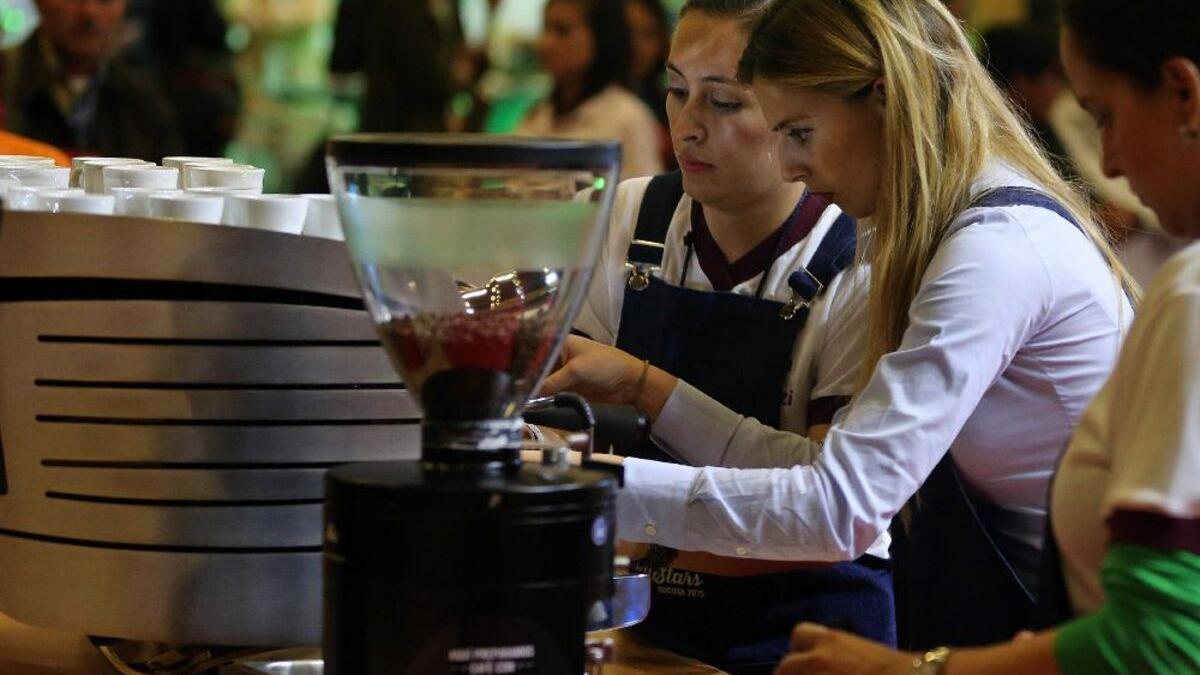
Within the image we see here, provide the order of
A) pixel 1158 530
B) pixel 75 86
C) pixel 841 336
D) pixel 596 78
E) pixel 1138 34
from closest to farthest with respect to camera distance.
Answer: pixel 1158 530, pixel 1138 34, pixel 841 336, pixel 75 86, pixel 596 78

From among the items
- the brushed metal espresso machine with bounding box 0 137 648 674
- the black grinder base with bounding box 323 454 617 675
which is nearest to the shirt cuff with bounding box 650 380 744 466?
the brushed metal espresso machine with bounding box 0 137 648 674

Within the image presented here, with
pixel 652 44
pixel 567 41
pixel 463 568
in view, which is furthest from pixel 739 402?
pixel 652 44

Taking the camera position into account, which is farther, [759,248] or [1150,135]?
[759,248]

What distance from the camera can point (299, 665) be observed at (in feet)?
5.32

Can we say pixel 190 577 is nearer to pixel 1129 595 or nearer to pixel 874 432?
pixel 874 432

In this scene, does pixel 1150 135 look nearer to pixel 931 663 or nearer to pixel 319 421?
pixel 931 663

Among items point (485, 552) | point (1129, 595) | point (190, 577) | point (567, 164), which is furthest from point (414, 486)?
point (1129, 595)

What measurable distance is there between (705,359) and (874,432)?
509mm

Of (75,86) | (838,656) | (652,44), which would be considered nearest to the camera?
(838,656)

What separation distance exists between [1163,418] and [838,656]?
13.2 inches

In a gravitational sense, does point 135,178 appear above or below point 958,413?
above

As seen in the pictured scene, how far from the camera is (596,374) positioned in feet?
6.75

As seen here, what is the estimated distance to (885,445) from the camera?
1.67 metres

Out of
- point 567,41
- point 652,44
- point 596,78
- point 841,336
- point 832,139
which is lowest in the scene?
point 841,336
